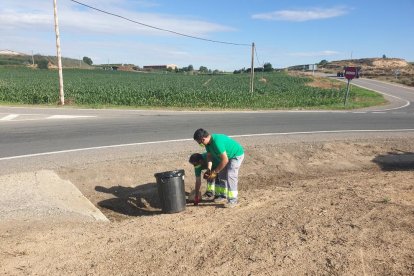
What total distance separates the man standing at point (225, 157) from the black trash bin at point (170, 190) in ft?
2.09

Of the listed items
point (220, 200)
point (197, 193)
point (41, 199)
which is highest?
point (41, 199)

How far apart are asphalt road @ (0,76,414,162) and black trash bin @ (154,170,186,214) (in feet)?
12.6

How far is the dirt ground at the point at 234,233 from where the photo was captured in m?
4.18

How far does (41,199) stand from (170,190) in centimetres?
212

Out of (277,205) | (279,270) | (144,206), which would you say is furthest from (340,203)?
(144,206)

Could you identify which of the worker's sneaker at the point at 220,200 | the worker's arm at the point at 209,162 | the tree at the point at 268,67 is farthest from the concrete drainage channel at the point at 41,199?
the tree at the point at 268,67

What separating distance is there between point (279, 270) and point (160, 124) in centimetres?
958

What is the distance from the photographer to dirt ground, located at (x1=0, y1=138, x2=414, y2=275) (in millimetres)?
4176

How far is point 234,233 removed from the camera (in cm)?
493

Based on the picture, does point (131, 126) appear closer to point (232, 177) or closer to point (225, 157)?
point (232, 177)

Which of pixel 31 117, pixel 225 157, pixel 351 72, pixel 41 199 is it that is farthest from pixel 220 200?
pixel 351 72

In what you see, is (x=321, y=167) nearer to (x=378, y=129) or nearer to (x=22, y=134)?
(x=378, y=129)

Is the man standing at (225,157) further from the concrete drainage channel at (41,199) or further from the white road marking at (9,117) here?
the white road marking at (9,117)

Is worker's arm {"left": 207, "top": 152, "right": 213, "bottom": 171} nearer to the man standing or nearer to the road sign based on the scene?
the man standing
